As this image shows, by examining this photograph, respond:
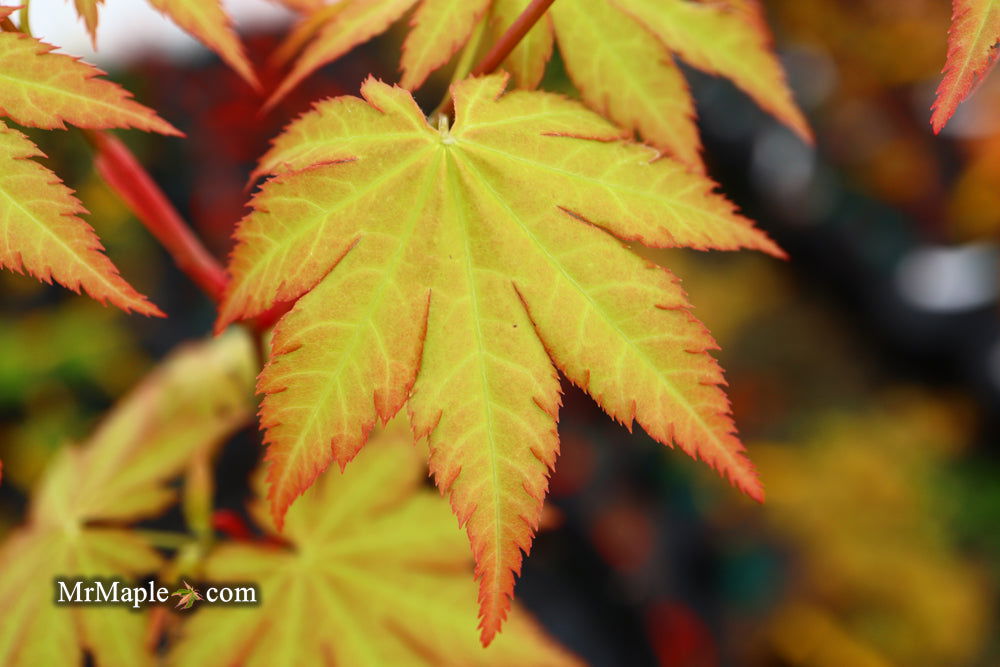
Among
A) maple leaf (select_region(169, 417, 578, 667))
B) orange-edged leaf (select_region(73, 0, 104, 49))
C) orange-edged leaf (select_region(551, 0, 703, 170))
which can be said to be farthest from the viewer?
maple leaf (select_region(169, 417, 578, 667))

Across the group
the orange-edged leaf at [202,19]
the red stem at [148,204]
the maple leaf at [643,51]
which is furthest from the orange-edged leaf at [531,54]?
the red stem at [148,204]

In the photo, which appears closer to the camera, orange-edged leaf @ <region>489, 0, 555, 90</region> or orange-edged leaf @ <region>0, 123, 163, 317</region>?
orange-edged leaf @ <region>0, 123, 163, 317</region>

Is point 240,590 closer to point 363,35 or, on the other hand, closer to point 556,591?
point 363,35

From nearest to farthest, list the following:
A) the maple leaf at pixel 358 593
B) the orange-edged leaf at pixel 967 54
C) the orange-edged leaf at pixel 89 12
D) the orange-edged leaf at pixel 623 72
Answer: the orange-edged leaf at pixel 967 54 < the orange-edged leaf at pixel 89 12 < the orange-edged leaf at pixel 623 72 < the maple leaf at pixel 358 593

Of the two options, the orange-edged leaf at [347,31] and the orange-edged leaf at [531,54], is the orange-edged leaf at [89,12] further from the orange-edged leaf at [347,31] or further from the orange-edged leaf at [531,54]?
the orange-edged leaf at [531,54]

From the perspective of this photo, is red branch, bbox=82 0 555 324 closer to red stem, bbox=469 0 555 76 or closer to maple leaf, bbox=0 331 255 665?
red stem, bbox=469 0 555 76

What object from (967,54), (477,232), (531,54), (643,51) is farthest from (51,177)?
(967,54)

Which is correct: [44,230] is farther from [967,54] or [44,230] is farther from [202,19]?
[967,54]

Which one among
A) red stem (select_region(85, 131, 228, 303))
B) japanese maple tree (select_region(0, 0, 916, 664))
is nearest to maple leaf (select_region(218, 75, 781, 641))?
japanese maple tree (select_region(0, 0, 916, 664))
